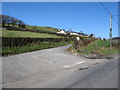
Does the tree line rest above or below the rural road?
above

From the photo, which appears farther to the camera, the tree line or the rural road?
the tree line

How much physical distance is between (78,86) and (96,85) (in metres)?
0.79

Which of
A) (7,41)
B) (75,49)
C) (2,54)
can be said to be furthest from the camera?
(75,49)

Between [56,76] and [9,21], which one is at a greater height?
[9,21]

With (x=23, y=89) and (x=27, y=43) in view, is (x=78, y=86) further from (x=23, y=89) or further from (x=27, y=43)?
(x=27, y=43)

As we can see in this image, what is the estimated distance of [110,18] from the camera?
31125mm

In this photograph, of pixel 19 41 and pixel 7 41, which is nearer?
pixel 7 41

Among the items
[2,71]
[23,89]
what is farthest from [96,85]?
[2,71]

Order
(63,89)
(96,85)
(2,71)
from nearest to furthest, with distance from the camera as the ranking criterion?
1. (63,89)
2. (96,85)
3. (2,71)

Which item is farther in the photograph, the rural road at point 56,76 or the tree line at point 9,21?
the tree line at point 9,21

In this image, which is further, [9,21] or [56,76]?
[9,21]

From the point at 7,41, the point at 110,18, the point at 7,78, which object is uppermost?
the point at 110,18

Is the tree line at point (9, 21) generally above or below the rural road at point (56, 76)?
above

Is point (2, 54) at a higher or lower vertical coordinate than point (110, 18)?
lower
